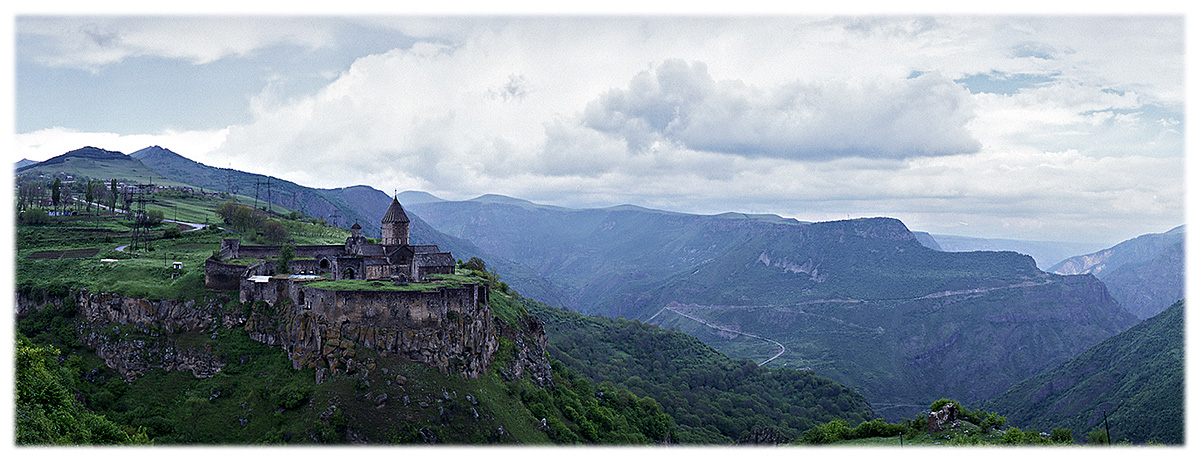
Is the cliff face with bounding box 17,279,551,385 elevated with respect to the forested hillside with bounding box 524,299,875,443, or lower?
elevated

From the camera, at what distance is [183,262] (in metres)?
49.5

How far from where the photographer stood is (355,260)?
49.6 meters

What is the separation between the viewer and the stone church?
144 ft

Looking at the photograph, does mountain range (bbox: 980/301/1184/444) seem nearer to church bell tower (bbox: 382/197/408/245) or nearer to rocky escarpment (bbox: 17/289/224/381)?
church bell tower (bbox: 382/197/408/245)

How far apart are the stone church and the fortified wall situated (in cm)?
307

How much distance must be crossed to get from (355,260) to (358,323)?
1295 centimetres

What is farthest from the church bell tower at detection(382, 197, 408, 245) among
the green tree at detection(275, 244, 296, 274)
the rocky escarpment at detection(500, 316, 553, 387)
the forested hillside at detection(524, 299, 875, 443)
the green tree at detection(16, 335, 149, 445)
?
the forested hillside at detection(524, 299, 875, 443)

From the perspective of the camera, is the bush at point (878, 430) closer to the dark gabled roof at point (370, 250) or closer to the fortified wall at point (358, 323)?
the fortified wall at point (358, 323)

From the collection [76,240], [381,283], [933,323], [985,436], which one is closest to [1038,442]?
[985,436]

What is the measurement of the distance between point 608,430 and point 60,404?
37084 millimetres

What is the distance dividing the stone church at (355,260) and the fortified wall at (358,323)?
3.07 meters

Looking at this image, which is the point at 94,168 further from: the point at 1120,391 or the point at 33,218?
the point at 1120,391

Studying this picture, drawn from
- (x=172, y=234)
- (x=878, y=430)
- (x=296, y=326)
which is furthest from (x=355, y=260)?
(x=878, y=430)

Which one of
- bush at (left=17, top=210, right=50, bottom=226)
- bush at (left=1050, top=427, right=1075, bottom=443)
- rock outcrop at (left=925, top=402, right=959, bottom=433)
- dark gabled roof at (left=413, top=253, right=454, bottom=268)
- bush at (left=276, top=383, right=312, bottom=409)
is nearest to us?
bush at (left=1050, top=427, right=1075, bottom=443)
